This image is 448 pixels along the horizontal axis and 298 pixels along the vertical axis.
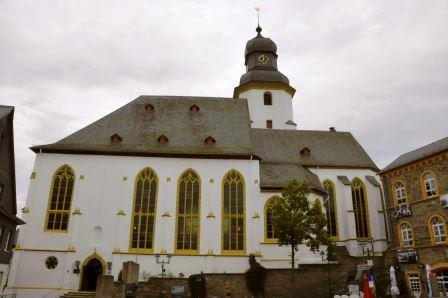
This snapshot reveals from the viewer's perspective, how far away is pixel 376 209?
1277 inches

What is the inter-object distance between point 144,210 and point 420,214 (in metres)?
18.4

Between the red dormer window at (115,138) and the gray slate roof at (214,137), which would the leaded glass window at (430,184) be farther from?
the red dormer window at (115,138)

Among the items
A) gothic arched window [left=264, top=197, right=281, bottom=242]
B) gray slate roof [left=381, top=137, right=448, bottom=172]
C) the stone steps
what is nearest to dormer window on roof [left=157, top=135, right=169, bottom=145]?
gothic arched window [left=264, top=197, right=281, bottom=242]

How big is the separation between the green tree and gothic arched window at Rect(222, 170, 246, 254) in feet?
13.8

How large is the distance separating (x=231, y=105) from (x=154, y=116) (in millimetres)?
7131

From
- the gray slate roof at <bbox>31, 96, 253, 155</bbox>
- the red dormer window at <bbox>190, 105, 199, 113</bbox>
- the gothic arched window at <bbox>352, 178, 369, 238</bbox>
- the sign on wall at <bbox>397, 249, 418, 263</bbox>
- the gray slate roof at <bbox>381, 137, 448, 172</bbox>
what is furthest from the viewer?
the red dormer window at <bbox>190, 105, 199, 113</bbox>

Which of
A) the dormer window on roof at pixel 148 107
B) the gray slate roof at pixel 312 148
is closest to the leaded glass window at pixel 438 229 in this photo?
the gray slate roof at pixel 312 148

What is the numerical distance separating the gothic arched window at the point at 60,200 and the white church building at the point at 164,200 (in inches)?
2.8

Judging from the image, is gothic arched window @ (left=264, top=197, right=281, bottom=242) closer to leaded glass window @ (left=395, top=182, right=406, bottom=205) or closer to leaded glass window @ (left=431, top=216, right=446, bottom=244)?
leaded glass window @ (left=395, top=182, right=406, bottom=205)

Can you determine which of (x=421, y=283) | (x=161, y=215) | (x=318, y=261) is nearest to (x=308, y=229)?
(x=318, y=261)

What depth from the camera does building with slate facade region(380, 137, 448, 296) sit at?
21328 mm

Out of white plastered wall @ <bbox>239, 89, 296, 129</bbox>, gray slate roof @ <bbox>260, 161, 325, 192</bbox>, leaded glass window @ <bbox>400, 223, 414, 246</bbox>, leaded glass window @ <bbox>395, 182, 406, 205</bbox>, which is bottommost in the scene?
leaded glass window @ <bbox>400, 223, 414, 246</bbox>

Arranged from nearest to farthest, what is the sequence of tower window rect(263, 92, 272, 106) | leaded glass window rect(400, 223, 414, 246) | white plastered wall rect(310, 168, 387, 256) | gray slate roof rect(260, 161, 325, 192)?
leaded glass window rect(400, 223, 414, 246), gray slate roof rect(260, 161, 325, 192), white plastered wall rect(310, 168, 387, 256), tower window rect(263, 92, 272, 106)

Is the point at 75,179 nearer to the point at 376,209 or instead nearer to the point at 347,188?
the point at 347,188
